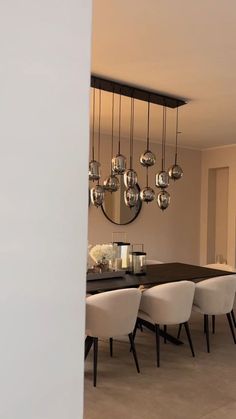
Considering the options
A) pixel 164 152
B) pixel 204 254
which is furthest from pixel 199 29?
pixel 204 254

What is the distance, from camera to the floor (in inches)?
98.6

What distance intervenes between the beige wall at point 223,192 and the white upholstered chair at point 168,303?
352 cm

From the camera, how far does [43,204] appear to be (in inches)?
36.7

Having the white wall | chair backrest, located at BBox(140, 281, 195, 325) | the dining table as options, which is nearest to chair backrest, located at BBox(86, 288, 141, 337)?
the dining table

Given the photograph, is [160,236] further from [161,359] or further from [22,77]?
[22,77]

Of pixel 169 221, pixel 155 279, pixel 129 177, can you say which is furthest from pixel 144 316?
pixel 169 221

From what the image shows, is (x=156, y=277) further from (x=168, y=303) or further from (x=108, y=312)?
(x=108, y=312)

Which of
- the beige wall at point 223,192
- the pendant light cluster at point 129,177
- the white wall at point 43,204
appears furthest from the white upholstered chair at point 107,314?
the beige wall at point 223,192

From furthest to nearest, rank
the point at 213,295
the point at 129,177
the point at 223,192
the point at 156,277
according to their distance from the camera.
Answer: the point at 223,192 → the point at 129,177 → the point at 156,277 → the point at 213,295

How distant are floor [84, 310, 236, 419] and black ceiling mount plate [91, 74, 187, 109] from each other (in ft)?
8.62

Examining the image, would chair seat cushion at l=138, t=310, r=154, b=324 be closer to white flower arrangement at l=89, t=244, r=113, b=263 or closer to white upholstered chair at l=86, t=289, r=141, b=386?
white upholstered chair at l=86, t=289, r=141, b=386

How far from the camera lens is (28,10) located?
92cm

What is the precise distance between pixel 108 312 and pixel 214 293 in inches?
50.5

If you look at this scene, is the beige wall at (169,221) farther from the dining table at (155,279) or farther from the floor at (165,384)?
the floor at (165,384)
